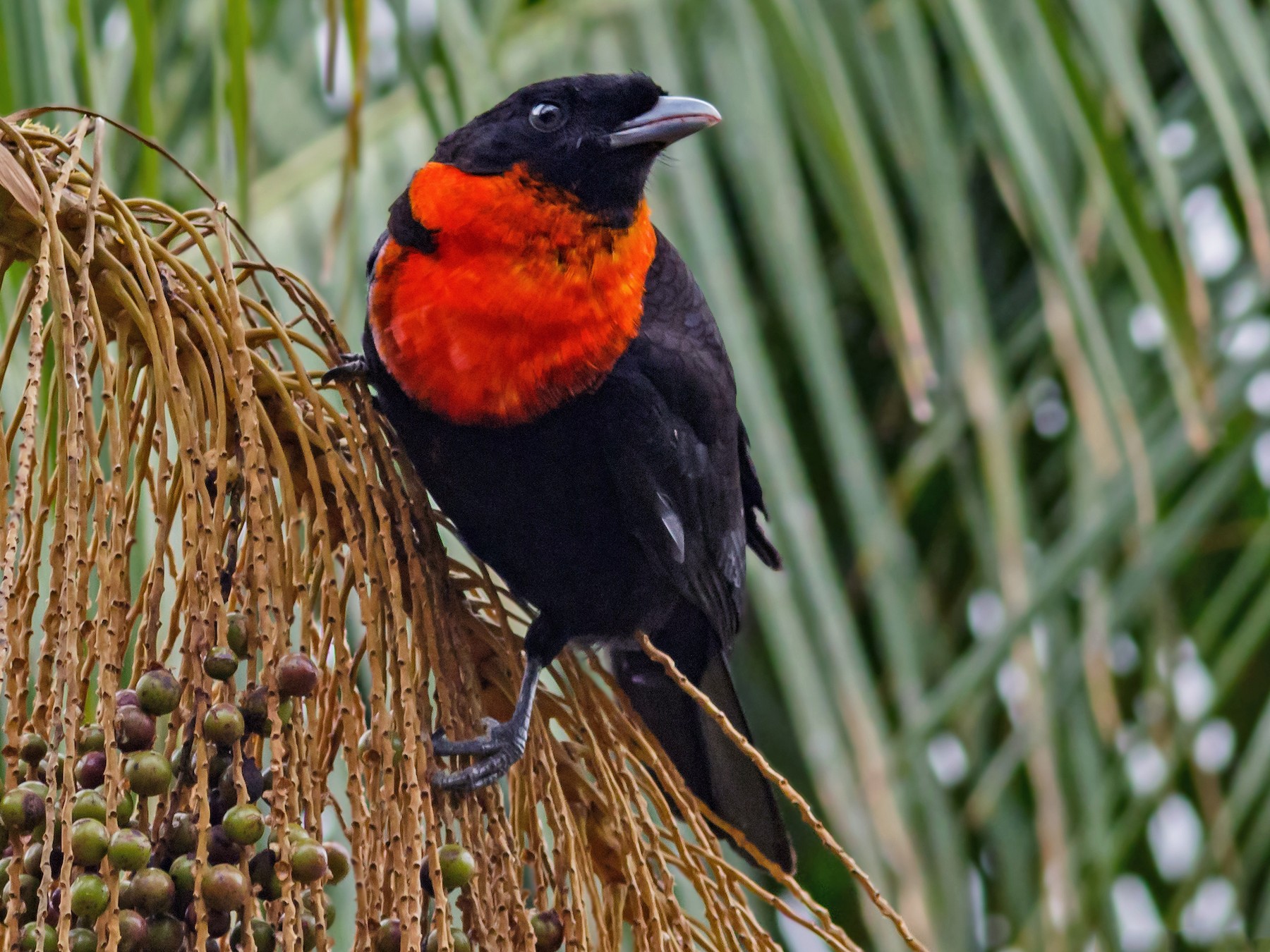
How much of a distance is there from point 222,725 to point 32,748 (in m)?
0.12

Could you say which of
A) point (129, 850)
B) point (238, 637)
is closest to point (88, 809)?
point (129, 850)

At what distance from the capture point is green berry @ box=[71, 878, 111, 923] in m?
0.73

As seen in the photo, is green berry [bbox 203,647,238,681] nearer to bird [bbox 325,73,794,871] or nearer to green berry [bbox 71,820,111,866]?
green berry [bbox 71,820,111,866]

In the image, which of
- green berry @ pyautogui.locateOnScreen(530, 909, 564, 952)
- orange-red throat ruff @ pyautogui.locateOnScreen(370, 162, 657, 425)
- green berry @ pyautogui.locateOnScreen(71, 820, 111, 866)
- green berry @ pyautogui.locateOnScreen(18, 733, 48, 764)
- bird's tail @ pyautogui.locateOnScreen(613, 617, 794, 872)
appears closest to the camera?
green berry @ pyautogui.locateOnScreen(71, 820, 111, 866)

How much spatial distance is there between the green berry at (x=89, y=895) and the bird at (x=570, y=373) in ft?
2.18

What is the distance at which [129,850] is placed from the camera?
741 millimetres

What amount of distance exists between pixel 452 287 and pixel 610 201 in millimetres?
208

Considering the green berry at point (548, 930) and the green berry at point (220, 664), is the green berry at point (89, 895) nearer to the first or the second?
the green berry at point (220, 664)

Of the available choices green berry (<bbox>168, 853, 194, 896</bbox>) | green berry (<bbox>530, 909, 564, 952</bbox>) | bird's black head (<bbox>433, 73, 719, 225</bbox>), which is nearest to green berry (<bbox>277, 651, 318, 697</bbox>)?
green berry (<bbox>168, 853, 194, 896</bbox>)

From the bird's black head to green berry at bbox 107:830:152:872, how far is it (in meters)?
0.84

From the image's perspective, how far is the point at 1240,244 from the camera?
2.38 meters

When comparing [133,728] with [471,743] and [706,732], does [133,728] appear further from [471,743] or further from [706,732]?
[706,732]

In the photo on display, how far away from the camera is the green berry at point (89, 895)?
0.73 metres

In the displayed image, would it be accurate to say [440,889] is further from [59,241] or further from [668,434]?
[668,434]
